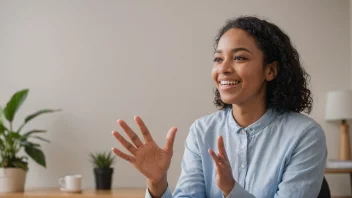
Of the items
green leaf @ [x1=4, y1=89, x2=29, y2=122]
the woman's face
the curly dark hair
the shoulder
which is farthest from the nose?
green leaf @ [x1=4, y1=89, x2=29, y2=122]

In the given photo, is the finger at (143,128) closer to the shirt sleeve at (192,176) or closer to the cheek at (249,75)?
the shirt sleeve at (192,176)

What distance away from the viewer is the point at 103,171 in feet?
10.9

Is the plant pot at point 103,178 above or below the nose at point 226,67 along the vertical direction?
below

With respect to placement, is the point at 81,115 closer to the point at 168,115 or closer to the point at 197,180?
the point at 168,115

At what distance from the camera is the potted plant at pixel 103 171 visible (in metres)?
3.33

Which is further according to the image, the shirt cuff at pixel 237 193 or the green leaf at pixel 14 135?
the green leaf at pixel 14 135

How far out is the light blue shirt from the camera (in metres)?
1.40

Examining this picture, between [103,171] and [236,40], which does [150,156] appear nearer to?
[236,40]

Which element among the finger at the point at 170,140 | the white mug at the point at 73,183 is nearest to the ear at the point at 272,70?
the finger at the point at 170,140

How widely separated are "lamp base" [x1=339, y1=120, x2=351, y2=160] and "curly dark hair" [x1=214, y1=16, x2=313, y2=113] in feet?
6.60

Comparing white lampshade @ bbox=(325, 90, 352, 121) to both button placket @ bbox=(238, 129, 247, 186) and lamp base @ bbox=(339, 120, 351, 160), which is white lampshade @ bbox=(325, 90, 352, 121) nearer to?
lamp base @ bbox=(339, 120, 351, 160)

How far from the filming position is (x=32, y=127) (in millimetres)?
3688

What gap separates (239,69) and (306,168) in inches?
14.0

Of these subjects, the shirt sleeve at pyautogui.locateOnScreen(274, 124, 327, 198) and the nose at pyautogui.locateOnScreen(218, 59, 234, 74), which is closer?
the shirt sleeve at pyautogui.locateOnScreen(274, 124, 327, 198)
